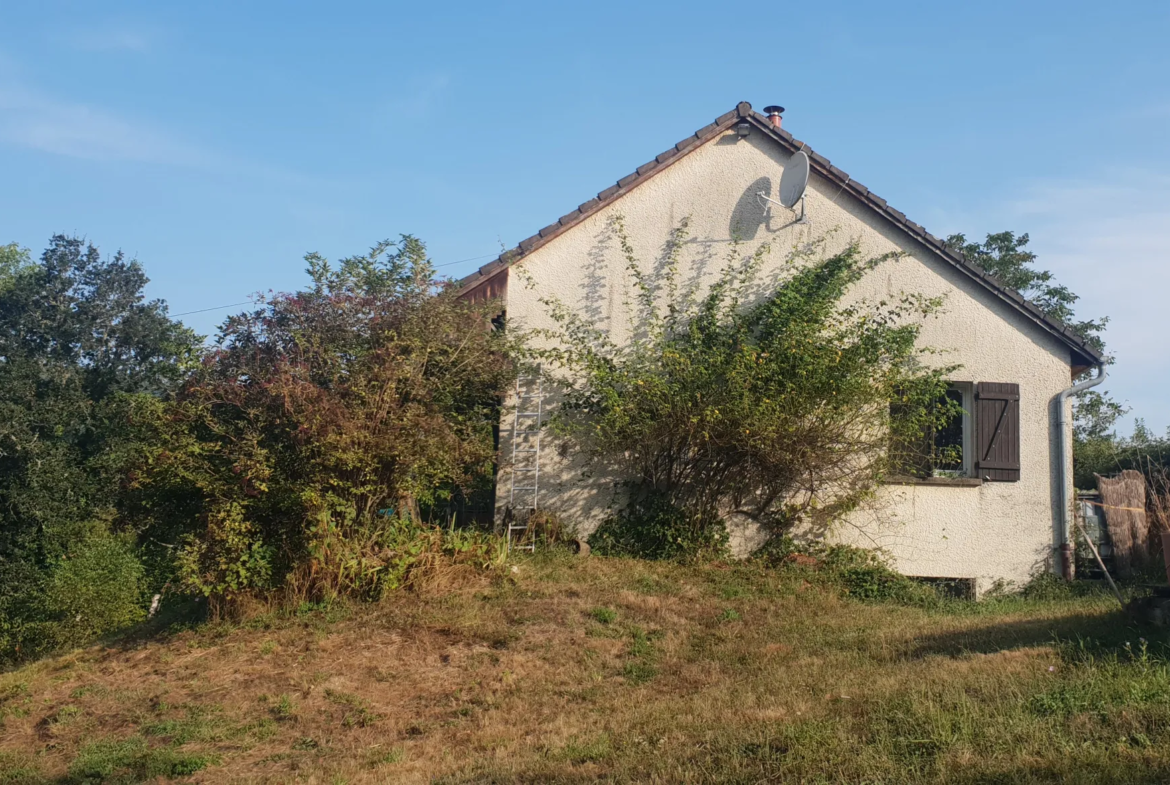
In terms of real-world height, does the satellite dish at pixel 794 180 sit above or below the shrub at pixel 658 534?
above

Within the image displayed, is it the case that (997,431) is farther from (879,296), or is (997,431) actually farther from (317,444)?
(317,444)

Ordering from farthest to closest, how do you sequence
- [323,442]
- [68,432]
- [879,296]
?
[68,432]
[879,296]
[323,442]

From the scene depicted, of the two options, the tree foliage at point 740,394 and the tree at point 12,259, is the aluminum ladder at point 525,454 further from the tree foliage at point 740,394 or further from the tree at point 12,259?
the tree at point 12,259

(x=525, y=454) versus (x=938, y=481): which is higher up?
(x=525, y=454)

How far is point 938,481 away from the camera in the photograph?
487 inches

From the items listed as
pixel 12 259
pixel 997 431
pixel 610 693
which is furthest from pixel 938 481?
pixel 12 259

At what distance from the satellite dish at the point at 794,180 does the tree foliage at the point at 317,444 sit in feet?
16.7

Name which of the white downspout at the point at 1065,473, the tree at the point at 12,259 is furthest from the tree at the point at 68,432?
the white downspout at the point at 1065,473

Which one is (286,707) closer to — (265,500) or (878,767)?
(265,500)

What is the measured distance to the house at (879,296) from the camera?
1235 centimetres

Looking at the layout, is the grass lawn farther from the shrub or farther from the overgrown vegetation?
the shrub

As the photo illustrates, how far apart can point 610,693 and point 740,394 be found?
4.60 metres

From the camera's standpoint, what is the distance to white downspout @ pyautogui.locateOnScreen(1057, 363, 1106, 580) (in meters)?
12.2

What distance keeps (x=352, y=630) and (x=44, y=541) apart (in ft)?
60.0
